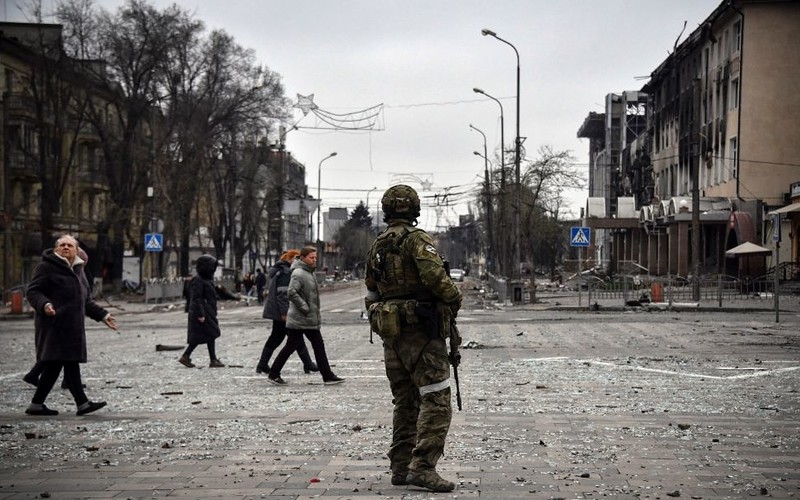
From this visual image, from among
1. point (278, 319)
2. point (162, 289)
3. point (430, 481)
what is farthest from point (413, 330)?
point (162, 289)

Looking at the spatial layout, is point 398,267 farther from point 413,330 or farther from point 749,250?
point 749,250

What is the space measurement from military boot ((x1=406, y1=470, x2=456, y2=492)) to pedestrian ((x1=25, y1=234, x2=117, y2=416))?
4.74 metres

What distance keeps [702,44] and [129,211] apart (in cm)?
3192

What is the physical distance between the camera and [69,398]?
11570 mm

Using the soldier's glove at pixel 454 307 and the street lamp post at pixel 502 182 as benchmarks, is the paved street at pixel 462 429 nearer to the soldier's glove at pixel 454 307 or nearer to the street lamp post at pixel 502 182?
the soldier's glove at pixel 454 307

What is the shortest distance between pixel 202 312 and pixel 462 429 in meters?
7.24

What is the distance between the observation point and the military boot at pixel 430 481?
6.10 meters

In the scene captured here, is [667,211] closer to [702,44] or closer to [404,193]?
[702,44]

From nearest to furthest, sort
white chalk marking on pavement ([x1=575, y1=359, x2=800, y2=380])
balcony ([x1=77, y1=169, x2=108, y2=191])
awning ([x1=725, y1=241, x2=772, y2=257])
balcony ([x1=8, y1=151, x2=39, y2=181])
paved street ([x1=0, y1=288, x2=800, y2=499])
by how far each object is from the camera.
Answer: paved street ([x1=0, y1=288, x2=800, y2=499]) < white chalk marking on pavement ([x1=575, y1=359, x2=800, y2=380]) < awning ([x1=725, y1=241, x2=772, y2=257]) < balcony ([x1=8, y1=151, x2=39, y2=181]) < balcony ([x1=77, y1=169, x2=108, y2=191])

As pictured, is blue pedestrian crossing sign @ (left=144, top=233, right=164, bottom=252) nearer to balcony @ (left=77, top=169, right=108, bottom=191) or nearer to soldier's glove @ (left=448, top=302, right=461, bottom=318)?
balcony @ (left=77, top=169, right=108, bottom=191)

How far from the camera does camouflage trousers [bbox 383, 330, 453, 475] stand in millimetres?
6203

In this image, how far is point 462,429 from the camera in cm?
851

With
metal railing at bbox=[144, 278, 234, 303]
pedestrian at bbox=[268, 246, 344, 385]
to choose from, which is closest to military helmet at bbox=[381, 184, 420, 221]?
pedestrian at bbox=[268, 246, 344, 385]

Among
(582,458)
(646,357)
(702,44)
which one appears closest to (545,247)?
(702,44)
